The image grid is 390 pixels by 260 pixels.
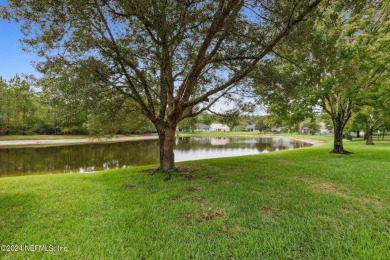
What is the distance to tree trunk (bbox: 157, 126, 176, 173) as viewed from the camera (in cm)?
724

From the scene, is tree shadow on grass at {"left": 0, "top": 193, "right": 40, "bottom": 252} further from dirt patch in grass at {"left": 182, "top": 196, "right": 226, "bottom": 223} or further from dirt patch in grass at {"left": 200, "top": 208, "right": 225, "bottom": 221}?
dirt patch in grass at {"left": 200, "top": 208, "right": 225, "bottom": 221}

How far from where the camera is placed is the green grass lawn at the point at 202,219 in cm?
278

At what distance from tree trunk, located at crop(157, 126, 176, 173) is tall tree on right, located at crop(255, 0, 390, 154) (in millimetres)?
3793

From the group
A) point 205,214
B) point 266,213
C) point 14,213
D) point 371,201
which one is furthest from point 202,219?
point 371,201

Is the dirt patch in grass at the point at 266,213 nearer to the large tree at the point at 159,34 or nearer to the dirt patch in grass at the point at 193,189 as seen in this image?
the dirt patch in grass at the point at 193,189

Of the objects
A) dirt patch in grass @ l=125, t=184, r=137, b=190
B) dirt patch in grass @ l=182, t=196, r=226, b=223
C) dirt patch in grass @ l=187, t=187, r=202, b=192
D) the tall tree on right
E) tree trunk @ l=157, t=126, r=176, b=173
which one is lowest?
dirt patch in grass @ l=125, t=184, r=137, b=190

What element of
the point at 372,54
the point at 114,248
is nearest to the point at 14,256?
the point at 114,248

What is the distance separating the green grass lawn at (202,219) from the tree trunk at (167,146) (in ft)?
4.66

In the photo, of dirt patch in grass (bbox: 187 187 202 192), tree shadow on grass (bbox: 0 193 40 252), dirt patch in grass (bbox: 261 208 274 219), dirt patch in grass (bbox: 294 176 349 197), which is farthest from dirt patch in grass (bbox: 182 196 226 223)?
dirt patch in grass (bbox: 294 176 349 197)

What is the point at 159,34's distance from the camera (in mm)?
4535

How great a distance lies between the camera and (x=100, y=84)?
20.6 feet

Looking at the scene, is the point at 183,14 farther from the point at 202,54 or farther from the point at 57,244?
the point at 57,244

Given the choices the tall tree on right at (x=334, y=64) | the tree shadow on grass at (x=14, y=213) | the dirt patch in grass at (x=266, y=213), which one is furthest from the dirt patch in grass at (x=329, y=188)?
the tree shadow on grass at (x=14, y=213)

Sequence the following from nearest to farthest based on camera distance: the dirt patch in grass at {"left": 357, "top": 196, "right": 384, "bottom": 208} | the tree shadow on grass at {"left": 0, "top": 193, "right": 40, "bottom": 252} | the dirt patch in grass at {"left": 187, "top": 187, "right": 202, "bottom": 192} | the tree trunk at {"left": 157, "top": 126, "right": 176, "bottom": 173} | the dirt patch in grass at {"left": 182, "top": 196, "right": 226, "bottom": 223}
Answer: the tree shadow on grass at {"left": 0, "top": 193, "right": 40, "bottom": 252}
the dirt patch in grass at {"left": 182, "top": 196, "right": 226, "bottom": 223}
the dirt patch in grass at {"left": 357, "top": 196, "right": 384, "bottom": 208}
the dirt patch in grass at {"left": 187, "top": 187, "right": 202, "bottom": 192}
the tree trunk at {"left": 157, "top": 126, "right": 176, "bottom": 173}
